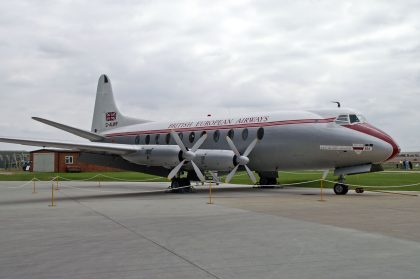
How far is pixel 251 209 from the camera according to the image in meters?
14.0

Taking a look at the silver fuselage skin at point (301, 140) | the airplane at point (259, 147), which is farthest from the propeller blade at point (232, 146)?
the silver fuselage skin at point (301, 140)

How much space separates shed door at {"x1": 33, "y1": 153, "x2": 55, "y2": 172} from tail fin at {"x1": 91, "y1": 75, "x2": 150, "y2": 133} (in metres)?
31.7

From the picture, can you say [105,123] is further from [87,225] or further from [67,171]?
[67,171]

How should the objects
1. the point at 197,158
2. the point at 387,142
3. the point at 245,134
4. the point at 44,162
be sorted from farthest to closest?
the point at 44,162
the point at 245,134
the point at 197,158
the point at 387,142

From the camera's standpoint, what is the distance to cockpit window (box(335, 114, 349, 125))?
20141 mm

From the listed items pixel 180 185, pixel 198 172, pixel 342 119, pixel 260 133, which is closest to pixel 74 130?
pixel 180 185

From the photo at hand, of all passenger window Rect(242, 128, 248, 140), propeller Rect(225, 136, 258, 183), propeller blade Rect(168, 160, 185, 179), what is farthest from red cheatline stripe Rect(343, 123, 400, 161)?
propeller blade Rect(168, 160, 185, 179)

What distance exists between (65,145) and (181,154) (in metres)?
5.21

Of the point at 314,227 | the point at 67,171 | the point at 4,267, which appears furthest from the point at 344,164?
the point at 67,171

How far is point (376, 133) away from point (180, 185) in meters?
9.65

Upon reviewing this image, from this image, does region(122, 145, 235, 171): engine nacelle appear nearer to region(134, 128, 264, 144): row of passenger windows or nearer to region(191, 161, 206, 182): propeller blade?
region(191, 161, 206, 182): propeller blade

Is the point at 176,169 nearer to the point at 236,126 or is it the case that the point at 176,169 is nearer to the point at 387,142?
the point at 236,126

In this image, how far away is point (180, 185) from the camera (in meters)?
23.3

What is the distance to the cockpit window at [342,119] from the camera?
20.1 m
